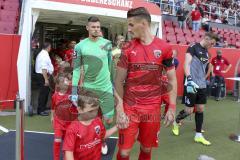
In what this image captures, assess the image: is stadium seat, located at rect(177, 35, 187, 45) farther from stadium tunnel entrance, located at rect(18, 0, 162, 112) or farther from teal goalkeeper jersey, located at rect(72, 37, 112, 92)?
teal goalkeeper jersey, located at rect(72, 37, 112, 92)

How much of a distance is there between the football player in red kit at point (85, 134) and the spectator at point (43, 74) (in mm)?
5232

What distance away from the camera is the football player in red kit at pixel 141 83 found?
3.37m

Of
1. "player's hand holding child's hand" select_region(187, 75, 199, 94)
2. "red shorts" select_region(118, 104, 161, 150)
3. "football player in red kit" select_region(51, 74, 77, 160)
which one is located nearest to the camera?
"red shorts" select_region(118, 104, 161, 150)

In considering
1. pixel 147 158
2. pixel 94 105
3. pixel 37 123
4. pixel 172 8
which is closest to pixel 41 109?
pixel 37 123

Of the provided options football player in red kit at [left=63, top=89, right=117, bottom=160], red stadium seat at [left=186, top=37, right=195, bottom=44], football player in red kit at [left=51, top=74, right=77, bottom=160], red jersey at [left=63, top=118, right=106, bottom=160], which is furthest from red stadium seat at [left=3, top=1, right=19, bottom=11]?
red jersey at [left=63, top=118, right=106, bottom=160]

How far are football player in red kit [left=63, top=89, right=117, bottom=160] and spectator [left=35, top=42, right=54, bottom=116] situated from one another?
206 inches

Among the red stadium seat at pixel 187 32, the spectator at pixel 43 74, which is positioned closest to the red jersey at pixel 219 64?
the red stadium seat at pixel 187 32

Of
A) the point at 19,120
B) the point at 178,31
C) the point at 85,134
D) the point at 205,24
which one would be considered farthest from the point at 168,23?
the point at 19,120

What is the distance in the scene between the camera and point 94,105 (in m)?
2.98

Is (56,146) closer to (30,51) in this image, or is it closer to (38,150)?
(38,150)

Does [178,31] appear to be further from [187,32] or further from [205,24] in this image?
[205,24]

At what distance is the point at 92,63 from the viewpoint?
4.67m

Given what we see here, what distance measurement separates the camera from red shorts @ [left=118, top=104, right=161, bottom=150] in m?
3.47

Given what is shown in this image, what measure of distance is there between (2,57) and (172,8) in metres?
10.9
